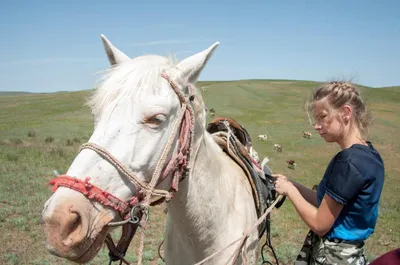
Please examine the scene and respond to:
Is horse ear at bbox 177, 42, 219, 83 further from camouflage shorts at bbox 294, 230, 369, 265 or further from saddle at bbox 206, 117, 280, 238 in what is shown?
camouflage shorts at bbox 294, 230, 369, 265

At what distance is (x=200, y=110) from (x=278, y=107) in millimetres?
41678

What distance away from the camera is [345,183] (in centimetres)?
204

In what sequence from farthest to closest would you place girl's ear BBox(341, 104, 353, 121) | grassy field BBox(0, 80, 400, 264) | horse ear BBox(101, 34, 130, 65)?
grassy field BBox(0, 80, 400, 264)
horse ear BBox(101, 34, 130, 65)
girl's ear BBox(341, 104, 353, 121)

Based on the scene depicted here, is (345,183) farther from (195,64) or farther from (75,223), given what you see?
(75,223)

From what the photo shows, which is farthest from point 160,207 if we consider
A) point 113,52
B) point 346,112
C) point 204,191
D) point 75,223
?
point 75,223

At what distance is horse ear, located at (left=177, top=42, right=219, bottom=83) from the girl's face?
86cm

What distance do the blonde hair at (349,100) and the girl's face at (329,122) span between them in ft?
0.12

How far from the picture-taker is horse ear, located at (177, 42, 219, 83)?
2256 mm

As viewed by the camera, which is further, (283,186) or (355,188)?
(283,186)

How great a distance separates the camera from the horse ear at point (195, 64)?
7.40 feet

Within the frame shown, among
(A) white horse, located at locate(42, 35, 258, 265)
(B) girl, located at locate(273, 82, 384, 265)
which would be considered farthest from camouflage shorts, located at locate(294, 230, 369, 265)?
(A) white horse, located at locate(42, 35, 258, 265)

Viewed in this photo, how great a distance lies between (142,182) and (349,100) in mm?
1500

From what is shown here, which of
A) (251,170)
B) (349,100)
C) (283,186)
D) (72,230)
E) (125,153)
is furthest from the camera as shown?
(251,170)

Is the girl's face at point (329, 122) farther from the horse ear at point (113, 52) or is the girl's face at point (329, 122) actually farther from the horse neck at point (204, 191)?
the horse ear at point (113, 52)
